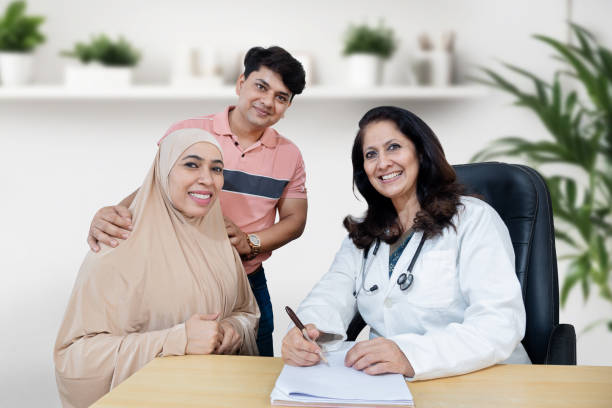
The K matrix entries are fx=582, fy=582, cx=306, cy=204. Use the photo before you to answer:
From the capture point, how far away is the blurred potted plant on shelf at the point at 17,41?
126 inches

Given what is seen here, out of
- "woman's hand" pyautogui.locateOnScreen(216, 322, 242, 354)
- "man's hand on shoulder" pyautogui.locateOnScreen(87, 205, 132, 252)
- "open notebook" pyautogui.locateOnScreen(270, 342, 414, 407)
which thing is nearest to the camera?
"open notebook" pyautogui.locateOnScreen(270, 342, 414, 407)

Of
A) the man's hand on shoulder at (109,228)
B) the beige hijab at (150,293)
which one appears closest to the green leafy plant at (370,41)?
the beige hijab at (150,293)

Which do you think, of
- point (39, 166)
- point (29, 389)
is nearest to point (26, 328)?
point (29, 389)

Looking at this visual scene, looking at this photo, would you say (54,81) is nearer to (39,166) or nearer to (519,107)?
(39,166)

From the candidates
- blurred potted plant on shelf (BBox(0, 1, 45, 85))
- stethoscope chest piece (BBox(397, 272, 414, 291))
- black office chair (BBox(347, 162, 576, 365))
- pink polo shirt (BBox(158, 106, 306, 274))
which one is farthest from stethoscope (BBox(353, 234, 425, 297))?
blurred potted plant on shelf (BBox(0, 1, 45, 85))

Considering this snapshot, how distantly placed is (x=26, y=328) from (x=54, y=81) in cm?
152

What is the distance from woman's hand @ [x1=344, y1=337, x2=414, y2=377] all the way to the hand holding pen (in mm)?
78

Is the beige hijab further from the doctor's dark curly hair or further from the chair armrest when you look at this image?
the chair armrest

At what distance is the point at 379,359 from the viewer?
127cm

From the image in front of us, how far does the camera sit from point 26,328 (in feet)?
11.7

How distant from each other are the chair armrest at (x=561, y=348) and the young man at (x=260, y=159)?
1018mm

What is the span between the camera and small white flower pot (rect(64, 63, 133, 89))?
10.5 feet

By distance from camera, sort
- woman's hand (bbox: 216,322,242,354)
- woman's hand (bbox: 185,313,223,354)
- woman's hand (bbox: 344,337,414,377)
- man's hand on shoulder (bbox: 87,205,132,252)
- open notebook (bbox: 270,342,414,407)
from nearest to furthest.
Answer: open notebook (bbox: 270,342,414,407) → woman's hand (bbox: 344,337,414,377) → woman's hand (bbox: 185,313,223,354) → woman's hand (bbox: 216,322,242,354) → man's hand on shoulder (bbox: 87,205,132,252)

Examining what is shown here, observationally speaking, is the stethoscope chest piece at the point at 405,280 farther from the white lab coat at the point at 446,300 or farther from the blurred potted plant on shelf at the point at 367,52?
the blurred potted plant on shelf at the point at 367,52
